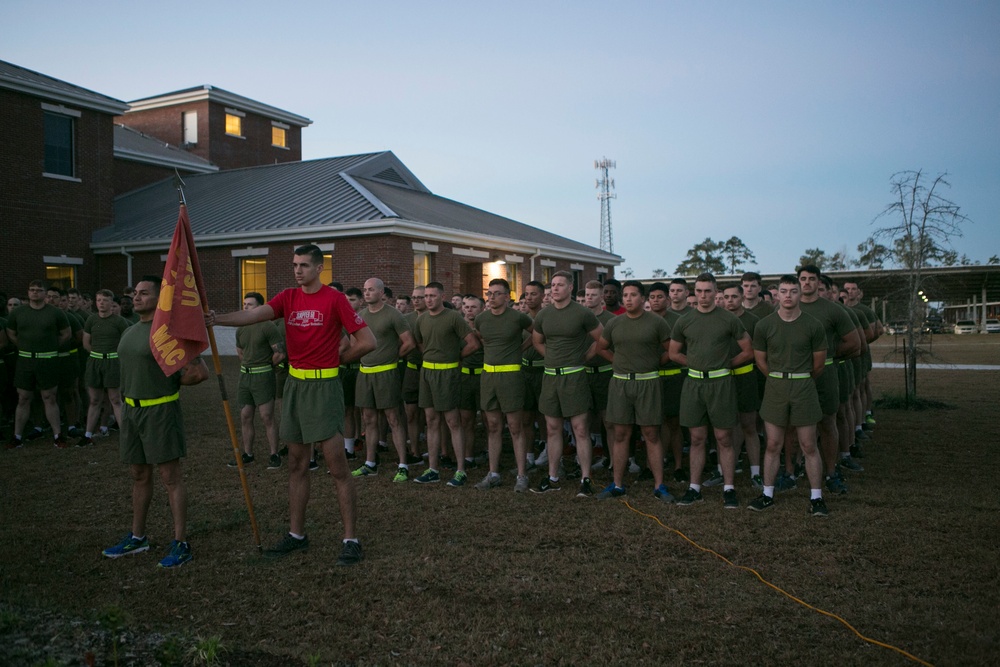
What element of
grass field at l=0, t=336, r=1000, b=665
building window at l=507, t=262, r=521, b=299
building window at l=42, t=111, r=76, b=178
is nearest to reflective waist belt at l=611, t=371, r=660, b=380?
grass field at l=0, t=336, r=1000, b=665

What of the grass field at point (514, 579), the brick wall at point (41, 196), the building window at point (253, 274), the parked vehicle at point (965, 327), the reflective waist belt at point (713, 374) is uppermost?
the brick wall at point (41, 196)

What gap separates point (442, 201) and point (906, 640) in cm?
2769

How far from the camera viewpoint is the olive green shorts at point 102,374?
10.7 meters

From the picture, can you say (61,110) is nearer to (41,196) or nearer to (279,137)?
(41,196)

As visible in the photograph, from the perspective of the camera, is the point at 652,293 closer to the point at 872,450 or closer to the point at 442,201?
the point at 872,450

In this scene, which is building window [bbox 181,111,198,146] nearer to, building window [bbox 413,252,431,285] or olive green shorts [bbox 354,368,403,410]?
building window [bbox 413,252,431,285]

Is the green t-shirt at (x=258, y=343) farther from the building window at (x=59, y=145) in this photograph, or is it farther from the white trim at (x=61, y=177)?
the building window at (x=59, y=145)

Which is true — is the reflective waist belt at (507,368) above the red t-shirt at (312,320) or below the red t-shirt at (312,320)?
below

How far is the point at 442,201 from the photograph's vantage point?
3053cm

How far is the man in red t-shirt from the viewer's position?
19.0ft

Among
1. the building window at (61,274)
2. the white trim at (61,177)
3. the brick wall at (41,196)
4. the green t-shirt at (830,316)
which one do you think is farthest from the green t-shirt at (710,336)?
the white trim at (61,177)

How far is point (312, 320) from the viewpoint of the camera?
19.2 feet

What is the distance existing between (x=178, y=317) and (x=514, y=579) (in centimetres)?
323

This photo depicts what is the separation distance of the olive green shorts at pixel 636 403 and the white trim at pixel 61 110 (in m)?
24.8
